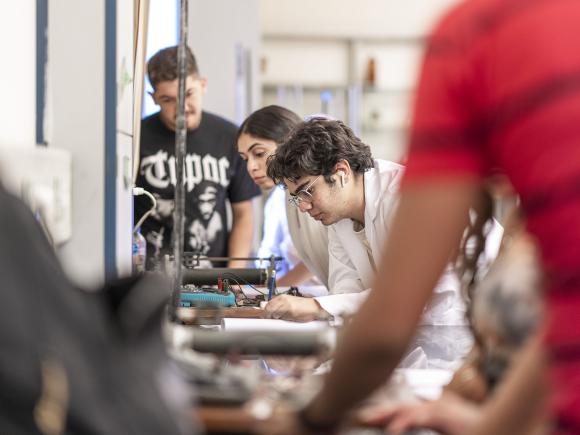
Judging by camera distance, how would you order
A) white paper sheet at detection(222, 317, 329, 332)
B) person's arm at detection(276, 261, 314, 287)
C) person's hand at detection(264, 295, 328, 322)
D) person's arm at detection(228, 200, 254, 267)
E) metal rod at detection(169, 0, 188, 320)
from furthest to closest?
person's arm at detection(228, 200, 254, 267) → person's arm at detection(276, 261, 314, 287) → person's hand at detection(264, 295, 328, 322) → white paper sheet at detection(222, 317, 329, 332) → metal rod at detection(169, 0, 188, 320)

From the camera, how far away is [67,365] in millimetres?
813

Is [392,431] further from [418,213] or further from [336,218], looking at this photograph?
[336,218]

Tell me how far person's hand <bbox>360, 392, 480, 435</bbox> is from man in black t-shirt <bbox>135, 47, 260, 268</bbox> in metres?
2.27

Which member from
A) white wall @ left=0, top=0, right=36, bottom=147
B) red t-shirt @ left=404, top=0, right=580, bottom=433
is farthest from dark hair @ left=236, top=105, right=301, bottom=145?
red t-shirt @ left=404, top=0, right=580, bottom=433

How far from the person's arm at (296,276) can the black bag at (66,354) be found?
2.78 metres

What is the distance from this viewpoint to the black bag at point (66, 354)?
0.80 meters

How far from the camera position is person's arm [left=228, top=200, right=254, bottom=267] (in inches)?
156

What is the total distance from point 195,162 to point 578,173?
3005mm

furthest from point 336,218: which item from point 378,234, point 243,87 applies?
point 243,87

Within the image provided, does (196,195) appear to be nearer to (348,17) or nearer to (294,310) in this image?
(294,310)

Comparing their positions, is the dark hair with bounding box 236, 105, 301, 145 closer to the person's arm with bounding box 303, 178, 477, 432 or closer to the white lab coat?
the white lab coat

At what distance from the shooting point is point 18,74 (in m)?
1.81

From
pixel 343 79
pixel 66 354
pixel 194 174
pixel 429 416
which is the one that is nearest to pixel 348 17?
pixel 343 79

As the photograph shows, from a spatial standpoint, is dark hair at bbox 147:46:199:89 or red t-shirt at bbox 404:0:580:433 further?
dark hair at bbox 147:46:199:89
